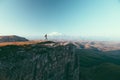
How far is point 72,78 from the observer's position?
13800cm

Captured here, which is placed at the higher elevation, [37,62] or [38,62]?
[37,62]

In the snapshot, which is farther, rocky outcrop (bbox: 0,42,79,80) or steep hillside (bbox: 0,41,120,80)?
steep hillside (bbox: 0,41,120,80)

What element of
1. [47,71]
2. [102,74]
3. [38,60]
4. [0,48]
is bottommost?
[102,74]

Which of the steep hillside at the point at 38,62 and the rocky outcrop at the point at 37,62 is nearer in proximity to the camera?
the rocky outcrop at the point at 37,62

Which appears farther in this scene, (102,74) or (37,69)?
(102,74)

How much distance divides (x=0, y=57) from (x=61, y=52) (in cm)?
5180

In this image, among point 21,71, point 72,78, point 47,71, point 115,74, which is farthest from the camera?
point 115,74

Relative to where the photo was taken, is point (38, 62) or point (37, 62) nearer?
point (37, 62)

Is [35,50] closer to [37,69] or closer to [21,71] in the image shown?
[37,69]

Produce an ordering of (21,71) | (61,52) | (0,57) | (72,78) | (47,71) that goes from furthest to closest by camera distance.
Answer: (72,78) → (61,52) → (47,71) → (21,71) → (0,57)

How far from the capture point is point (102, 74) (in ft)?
581

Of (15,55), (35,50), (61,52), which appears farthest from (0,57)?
(61,52)

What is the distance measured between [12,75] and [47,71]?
29.7 m

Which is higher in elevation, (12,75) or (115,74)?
(12,75)
